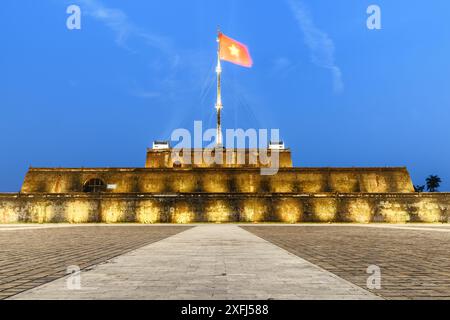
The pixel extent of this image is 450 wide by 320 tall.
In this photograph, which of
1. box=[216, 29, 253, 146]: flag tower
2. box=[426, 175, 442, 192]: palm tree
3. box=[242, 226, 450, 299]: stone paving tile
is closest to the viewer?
box=[242, 226, 450, 299]: stone paving tile

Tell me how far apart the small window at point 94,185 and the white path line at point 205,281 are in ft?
83.7

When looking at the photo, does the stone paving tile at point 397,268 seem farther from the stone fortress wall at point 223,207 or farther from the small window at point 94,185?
the small window at point 94,185

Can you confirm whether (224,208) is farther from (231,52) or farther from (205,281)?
(205,281)

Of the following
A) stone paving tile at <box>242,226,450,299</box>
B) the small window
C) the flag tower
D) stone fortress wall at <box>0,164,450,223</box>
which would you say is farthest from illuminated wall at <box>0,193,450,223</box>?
stone paving tile at <box>242,226,450,299</box>

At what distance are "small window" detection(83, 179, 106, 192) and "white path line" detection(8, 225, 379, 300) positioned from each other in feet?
83.7

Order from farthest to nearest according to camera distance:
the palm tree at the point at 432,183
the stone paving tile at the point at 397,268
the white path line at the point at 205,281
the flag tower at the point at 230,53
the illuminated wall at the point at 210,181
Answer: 1. the palm tree at the point at 432,183
2. the flag tower at the point at 230,53
3. the illuminated wall at the point at 210,181
4. the stone paving tile at the point at 397,268
5. the white path line at the point at 205,281

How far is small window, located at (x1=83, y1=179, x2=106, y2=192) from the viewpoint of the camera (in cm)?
3167

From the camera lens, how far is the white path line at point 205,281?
428cm

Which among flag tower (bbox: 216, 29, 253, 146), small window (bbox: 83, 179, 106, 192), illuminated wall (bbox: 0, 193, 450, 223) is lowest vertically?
illuminated wall (bbox: 0, 193, 450, 223)

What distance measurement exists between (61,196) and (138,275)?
2520 centimetres

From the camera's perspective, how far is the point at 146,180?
105 feet

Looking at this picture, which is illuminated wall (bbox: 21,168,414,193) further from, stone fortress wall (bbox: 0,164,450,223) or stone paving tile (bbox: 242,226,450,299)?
stone paving tile (bbox: 242,226,450,299)

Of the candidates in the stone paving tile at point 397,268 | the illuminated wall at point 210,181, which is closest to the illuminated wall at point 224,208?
the illuminated wall at point 210,181

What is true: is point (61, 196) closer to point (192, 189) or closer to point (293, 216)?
point (192, 189)
